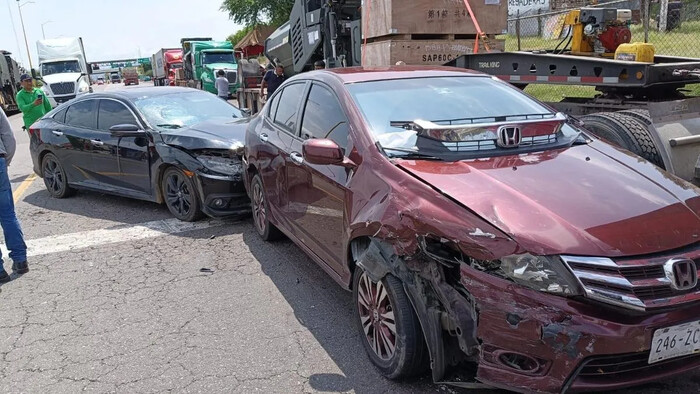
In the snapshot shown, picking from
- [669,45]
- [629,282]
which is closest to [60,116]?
[629,282]

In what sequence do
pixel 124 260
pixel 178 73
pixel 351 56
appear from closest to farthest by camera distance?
pixel 124 260 → pixel 351 56 → pixel 178 73

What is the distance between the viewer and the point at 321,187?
152 inches

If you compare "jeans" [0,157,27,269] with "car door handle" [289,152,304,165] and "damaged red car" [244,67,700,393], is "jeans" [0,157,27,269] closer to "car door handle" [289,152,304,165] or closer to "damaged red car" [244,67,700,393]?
"car door handle" [289,152,304,165]

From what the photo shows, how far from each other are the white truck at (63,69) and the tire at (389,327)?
88.5 feet

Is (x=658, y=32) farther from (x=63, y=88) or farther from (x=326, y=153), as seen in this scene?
(x=63, y=88)

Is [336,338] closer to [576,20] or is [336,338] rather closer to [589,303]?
[589,303]

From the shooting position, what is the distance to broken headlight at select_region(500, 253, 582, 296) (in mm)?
2275

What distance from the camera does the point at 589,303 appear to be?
89.5 inches

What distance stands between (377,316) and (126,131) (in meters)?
4.63

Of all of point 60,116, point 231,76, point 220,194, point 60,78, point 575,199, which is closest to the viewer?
point 575,199

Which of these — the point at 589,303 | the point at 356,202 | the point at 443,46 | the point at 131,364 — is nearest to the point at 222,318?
the point at 131,364

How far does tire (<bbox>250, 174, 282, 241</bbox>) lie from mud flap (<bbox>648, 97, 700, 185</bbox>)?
3703 millimetres

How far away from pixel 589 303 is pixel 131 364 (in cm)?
274

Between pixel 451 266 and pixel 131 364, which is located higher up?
pixel 451 266
